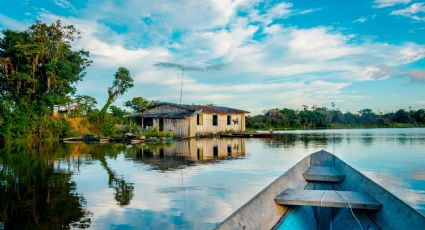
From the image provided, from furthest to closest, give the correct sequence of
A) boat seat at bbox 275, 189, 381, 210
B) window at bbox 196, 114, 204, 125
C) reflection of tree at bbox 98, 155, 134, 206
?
window at bbox 196, 114, 204, 125 → reflection of tree at bbox 98, 155, 134, 206 → boat seat at bbox 275, 189, 381, 210

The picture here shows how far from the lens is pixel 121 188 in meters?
8.23

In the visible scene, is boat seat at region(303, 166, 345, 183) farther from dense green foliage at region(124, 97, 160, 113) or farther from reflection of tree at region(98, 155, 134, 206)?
dense green foliage at region(124, 97, 160, 113)

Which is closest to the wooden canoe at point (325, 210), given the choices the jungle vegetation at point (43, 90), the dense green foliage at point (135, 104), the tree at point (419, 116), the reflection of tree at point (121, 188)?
the reflection of tree at point (121, 188)

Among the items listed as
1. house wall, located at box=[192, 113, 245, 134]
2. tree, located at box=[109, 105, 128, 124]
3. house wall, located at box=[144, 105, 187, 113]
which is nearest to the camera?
Result: house wall, located at box=[144, 105, 187, 113]

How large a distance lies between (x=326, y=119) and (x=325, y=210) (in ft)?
194

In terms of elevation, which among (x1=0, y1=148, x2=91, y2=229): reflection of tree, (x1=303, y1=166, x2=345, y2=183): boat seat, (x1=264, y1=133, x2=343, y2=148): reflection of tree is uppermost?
(x1=303, y1=166, x2=345, y2=183): boat seat

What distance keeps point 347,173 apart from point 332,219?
1907 mm

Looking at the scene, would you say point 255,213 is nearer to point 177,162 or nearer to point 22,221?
point 22,221

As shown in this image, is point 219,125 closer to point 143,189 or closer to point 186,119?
point 186,119

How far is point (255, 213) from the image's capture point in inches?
133

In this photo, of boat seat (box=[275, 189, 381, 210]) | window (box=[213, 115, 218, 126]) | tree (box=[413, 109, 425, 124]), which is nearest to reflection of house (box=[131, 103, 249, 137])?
window (box=[213, 115, 218, 126])

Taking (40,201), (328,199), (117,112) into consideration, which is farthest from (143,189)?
(117,112)

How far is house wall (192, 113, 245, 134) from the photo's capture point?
3041 centimetres

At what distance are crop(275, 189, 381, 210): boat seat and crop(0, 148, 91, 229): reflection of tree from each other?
3.27 meters
